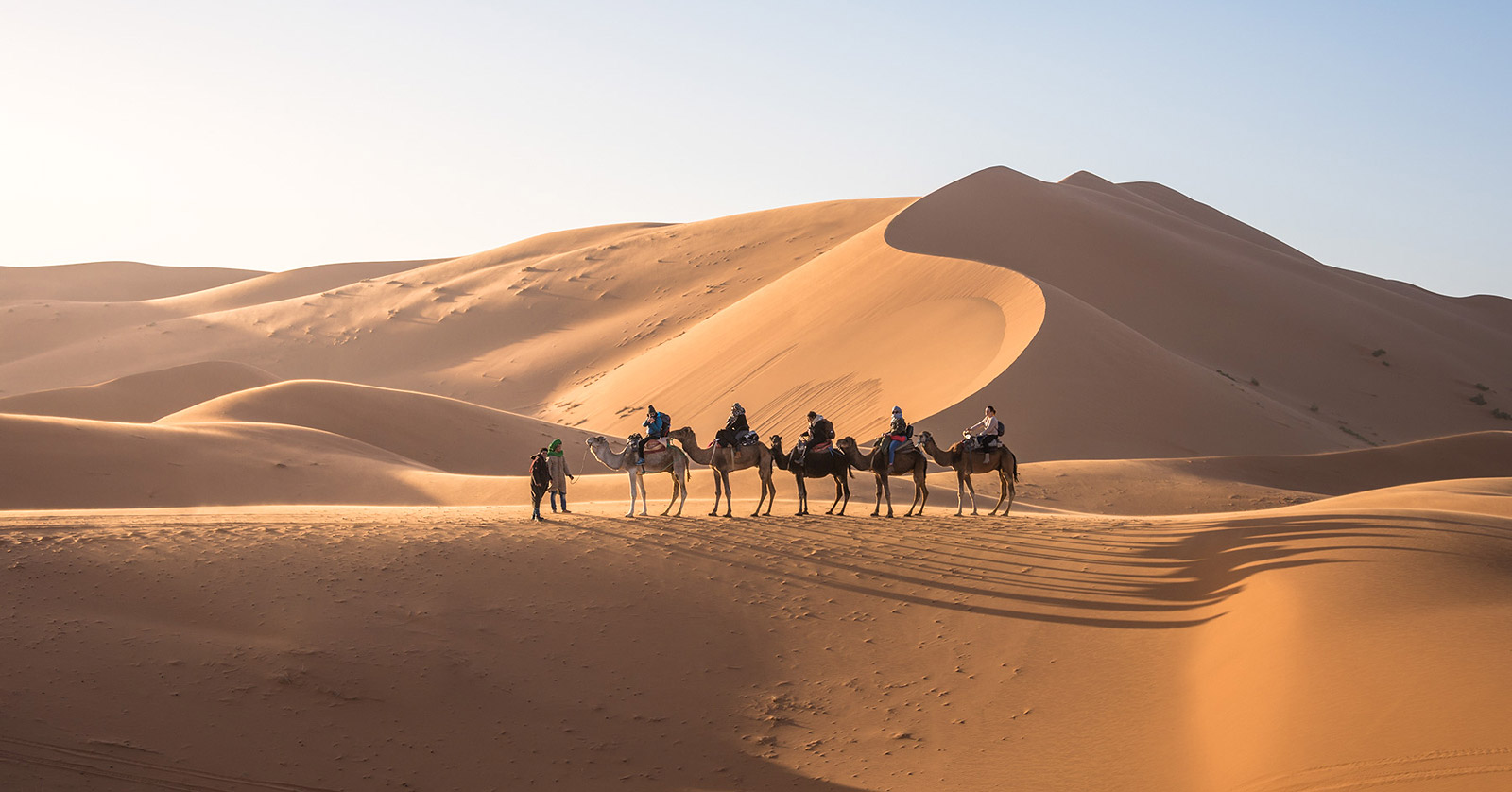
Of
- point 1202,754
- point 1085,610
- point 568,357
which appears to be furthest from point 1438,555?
point 568,357

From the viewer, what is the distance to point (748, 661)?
10.5 metres

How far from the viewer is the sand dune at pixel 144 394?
37.5 m

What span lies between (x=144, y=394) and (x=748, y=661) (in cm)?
3818

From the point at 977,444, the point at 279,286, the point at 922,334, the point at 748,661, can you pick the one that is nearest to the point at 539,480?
the point at 748,661

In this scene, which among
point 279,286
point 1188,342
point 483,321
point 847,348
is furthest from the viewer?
point 279,286

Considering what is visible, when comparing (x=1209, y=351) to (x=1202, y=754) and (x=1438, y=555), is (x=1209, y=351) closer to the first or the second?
(x=1438, y=555)

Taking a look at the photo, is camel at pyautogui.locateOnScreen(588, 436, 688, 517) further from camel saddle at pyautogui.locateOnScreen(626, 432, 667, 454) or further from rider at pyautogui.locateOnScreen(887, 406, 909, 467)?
rider at pyautogui.locateOnScreen(887, 406, 909, 467)

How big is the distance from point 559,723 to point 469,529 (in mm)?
5431

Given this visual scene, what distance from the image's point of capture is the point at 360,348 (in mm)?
63625

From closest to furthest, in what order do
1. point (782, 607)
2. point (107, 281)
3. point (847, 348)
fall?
point (782, 607), point (847, 348), point (107, 281)

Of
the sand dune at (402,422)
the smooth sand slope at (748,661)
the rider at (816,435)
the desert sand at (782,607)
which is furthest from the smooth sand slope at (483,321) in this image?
the smooth sand slope at (748,661)

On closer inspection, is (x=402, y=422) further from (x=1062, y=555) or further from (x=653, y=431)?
(x=1062, y=555)

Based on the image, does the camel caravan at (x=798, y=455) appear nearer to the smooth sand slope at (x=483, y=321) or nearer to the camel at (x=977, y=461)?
the camel at (x=977, y=461)

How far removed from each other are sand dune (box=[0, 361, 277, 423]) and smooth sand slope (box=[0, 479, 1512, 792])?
28.3 meters
